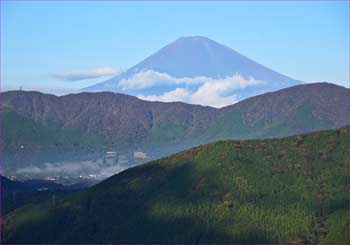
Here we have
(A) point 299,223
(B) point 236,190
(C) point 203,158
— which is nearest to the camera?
(A) point 299,223

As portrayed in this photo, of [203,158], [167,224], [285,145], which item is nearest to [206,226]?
[167,224]

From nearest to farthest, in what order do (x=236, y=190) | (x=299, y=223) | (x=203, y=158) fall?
(x=299, y=223) < (x=236, y=190) < (x=203, y=158)

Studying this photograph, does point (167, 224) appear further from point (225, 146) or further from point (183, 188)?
point (225, 146)

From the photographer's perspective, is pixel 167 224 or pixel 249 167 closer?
pixel 167 224

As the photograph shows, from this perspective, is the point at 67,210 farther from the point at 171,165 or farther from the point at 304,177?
the point at 304,177

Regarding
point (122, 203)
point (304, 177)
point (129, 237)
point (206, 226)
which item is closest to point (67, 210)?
point (122, 203)

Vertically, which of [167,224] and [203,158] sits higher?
[203,158]

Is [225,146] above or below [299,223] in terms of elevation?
above
